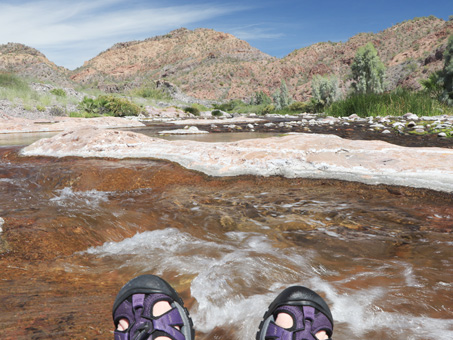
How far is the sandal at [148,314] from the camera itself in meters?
1.34

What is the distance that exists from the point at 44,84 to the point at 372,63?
31.3 meters

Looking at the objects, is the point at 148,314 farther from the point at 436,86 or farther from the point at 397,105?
the point at 436,86

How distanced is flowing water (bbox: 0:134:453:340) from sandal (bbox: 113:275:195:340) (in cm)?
14

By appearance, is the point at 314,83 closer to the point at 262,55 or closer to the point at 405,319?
the point at 405,319

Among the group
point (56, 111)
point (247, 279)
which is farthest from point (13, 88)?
point (247, 279)

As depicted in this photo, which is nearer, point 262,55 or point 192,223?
point 192,223

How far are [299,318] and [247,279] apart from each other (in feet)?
1.84

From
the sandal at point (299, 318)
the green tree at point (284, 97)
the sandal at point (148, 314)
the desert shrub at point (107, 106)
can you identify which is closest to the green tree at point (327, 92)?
the green tree at point (284, 97)

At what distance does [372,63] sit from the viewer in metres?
26.2

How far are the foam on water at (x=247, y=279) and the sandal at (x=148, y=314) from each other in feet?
0.76

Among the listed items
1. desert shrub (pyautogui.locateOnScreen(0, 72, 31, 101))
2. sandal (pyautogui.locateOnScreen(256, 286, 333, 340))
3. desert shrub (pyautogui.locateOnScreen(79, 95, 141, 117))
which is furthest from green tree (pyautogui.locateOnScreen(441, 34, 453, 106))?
desert shrub (pyautogui.locateOnScreen(0, 72, 31, 101))

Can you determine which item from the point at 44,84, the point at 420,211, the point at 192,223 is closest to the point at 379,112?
the point at 420,211

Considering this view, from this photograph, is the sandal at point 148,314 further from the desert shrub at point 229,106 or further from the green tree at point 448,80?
the desert shrub at point 229,106

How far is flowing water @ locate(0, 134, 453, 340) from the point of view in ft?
4.94
